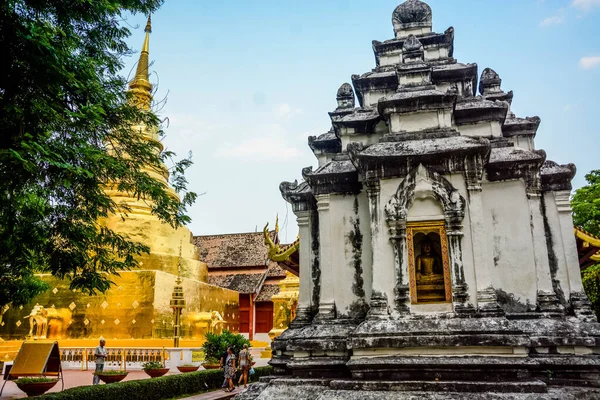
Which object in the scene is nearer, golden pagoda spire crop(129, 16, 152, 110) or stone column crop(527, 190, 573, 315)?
stone column crop(527, 190, 573, 315)

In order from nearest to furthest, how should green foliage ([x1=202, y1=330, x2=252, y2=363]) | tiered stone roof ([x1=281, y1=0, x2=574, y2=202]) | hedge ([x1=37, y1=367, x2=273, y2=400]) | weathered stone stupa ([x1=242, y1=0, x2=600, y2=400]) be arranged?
1. weathered stone stupa ([x1=242, y1=0, x2=600, y2=400])
2. tiered stone roof ([x1=281, y1=0, x2=574, y2=202])
3. hedge ([x1=37, y1=367, x2=273, y2=400])
4. green foliage ([x1=202, y1=330, x2=252, y2=363])

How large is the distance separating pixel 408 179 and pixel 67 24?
19.2 ft

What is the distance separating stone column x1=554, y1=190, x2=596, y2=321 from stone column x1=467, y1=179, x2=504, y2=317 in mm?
2101

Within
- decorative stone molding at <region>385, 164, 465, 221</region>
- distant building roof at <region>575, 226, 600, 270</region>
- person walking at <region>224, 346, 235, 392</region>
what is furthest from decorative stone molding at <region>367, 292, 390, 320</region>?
person walking at <region>224, 346, 235, 392</region>

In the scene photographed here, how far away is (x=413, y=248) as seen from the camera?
7.86 m

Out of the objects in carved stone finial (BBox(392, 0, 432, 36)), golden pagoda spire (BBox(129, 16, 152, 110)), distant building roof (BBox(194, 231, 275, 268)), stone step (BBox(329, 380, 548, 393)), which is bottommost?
stone step (BBox(329, 380, 548, 393))

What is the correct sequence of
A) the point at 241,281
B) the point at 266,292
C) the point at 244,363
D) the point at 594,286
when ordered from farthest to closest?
the point at 241,281
the point at 266,292
the point at 594,286
the point at 244,363

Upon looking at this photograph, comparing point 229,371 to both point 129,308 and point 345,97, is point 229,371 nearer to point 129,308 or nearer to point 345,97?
point 129,308

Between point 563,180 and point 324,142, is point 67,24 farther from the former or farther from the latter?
point 563,180

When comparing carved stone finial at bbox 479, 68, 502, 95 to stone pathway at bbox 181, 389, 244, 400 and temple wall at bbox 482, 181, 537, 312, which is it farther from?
stone pathway at bbox 181, 389, 244, 400

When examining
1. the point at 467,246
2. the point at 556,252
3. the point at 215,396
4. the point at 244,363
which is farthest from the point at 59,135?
the point at 244,363

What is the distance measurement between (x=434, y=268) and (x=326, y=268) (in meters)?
1.89

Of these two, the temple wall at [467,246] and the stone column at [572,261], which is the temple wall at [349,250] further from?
the stone column at [572,261]

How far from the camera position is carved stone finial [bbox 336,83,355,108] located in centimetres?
1089
